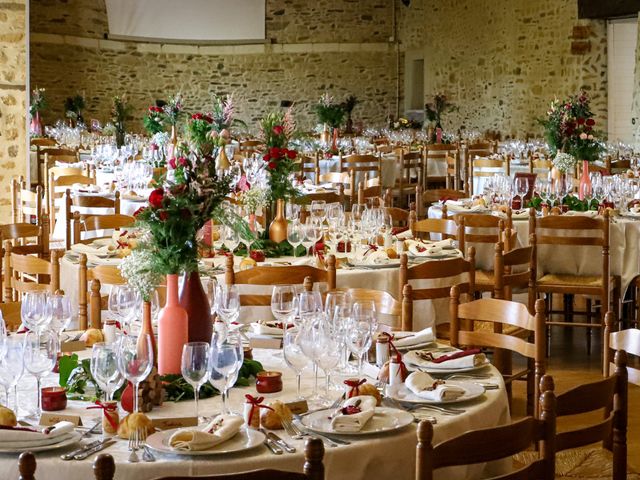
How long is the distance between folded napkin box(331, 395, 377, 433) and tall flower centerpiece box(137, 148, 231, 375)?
2.04 ft

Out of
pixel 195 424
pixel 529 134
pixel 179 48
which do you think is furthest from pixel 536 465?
pixel 179 48

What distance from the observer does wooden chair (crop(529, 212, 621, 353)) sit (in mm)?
6312

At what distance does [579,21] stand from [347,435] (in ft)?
44.3

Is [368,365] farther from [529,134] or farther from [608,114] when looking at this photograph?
[529,134]

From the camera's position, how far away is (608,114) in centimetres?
1480

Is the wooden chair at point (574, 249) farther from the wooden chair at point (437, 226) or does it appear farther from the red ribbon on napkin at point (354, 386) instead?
the red ribbon on napkin at point (354, 386)

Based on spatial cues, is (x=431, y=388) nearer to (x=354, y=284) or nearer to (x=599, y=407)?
(x=599, y=407)

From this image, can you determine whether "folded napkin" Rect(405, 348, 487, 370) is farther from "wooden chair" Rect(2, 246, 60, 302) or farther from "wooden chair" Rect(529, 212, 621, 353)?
"wooden chair" Rect(529, 212, 621, 353)

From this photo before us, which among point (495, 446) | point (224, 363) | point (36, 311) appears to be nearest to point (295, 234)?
point (36, 311)

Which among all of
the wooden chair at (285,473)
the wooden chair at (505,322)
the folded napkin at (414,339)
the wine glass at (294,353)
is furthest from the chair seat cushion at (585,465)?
the wooden chair at (285,473)

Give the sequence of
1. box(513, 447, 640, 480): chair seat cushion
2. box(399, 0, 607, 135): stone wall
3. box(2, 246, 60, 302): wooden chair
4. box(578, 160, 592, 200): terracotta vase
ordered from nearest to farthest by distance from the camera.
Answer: box(513, 447, 640, 480): chair seat cushion < box(2, 246, 60, 302): wooden chair < box(578, 160, 592, 200): terracotta vase < box(399, 0, 607, 135): stone wall

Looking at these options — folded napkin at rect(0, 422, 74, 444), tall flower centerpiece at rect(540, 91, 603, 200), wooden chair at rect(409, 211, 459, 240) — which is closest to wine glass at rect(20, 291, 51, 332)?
folded napkin at rect(0, 422, 74, 444)

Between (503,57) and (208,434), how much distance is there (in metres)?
15.6

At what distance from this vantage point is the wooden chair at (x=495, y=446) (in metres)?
2.15
